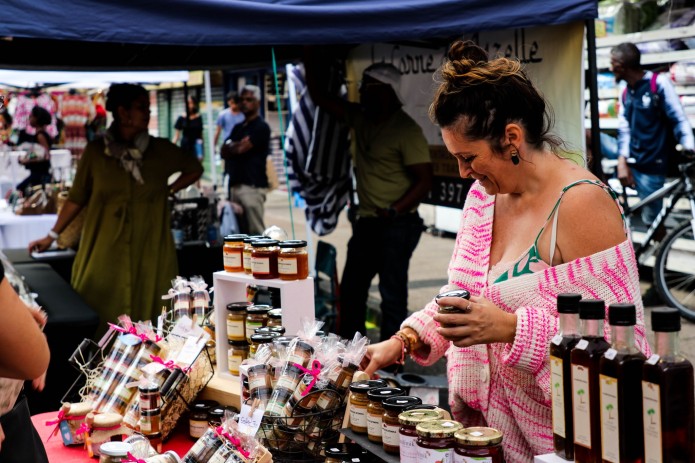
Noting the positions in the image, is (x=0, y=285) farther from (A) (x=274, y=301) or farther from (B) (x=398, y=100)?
(B) (x=398, y=100)

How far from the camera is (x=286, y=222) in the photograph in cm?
1473

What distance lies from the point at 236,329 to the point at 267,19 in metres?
1.75

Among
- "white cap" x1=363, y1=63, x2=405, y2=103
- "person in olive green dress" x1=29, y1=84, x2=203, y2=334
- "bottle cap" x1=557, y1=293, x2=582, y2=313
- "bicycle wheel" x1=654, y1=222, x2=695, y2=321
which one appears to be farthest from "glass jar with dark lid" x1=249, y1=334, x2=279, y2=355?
"bicycle wheel" x1=654, y1=222, x2=695, y2=321

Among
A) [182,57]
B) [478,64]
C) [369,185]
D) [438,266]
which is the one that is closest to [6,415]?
[478,64]

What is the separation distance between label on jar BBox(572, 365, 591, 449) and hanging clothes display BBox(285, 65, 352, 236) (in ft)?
16.3

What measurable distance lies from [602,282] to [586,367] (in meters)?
0.56

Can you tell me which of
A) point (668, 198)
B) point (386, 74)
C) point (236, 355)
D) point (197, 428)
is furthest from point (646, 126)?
point (197, 428)

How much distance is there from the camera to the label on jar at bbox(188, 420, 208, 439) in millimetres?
2820

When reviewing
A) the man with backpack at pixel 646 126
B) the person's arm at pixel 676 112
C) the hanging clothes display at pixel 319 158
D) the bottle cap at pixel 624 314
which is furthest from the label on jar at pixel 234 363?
the person's arm at pixel 676 112

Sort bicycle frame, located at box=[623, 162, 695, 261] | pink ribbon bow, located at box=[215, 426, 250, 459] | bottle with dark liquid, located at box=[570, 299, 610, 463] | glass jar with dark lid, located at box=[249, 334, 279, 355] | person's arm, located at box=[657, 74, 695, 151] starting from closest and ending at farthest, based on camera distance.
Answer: bottle with dark liquid, located at box=[570, 299, 610, 463] → pink ribbon bow, located at box=[215, 426, 250, 459] → glass jar with dark lid, located at box=[249, 334, 279, 355] → bicycle frame, located at box=[623, 162, 695, 261] → person's arm, located at box=[657, 74, 695, 151]

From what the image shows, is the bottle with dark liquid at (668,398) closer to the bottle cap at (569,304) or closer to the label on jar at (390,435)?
the bottle cap at (569,304)

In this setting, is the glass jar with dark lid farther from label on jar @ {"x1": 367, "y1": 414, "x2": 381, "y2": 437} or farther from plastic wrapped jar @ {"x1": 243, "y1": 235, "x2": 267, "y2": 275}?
label on jar @ {"x1": 367, "y1": 414, "x2": 381, "y2": 437}

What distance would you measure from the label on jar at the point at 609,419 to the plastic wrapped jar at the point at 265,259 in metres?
1.53

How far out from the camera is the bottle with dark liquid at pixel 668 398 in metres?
1.50
